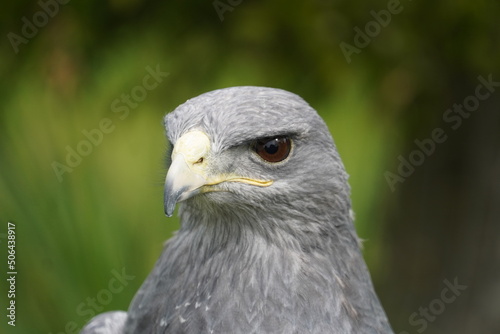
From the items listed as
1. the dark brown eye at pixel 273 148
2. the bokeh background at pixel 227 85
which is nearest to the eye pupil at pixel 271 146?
the dark brown eye at pixel 273 148

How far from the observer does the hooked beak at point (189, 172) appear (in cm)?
275

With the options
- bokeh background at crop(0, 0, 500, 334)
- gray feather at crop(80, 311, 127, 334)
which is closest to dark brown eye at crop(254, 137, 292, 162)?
bokeh background at crop(0, 0, 500, 334)

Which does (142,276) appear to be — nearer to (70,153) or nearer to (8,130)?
(70,153)

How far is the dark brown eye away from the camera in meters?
2.95

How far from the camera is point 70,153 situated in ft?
15.6

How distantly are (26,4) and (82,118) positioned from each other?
1.31 meters

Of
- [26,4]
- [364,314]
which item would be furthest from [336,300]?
[26,4]

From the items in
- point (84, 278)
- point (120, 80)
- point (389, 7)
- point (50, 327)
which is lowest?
point (50, 327)

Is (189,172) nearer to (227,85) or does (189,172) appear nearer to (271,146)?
(271,146)

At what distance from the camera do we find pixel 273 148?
2.97m

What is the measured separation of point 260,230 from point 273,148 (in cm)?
36

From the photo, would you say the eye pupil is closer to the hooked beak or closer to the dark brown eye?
the dark brown eye

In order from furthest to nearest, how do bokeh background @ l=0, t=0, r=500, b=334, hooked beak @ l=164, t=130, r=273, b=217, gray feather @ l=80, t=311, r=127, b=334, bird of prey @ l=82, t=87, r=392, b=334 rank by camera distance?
bokeh background @ l=0, t=0, r=500, b=334 < gray feather @ l=80, t=311, r=127, b=334 < bird of prey @ l=82, t=87, r=392, b=334 < hooked beak @ l=164, t=130, r=273, b=217

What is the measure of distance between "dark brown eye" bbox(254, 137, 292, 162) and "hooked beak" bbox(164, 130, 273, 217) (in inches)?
6.2
